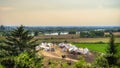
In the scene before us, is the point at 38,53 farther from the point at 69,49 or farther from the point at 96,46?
the point at 96,46

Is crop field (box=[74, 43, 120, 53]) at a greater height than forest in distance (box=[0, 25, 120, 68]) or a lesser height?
lesser

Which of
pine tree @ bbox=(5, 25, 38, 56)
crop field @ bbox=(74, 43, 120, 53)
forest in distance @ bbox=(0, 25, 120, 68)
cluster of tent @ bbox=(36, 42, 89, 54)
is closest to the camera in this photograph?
forest in distance @ bbox=(0, 25, 120, 68)

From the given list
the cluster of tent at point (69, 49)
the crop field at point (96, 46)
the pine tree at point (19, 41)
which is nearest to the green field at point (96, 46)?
the crop field at point (96, 46)

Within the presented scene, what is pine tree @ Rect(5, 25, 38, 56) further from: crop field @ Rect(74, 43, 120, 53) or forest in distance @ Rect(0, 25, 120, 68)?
crop field @ Rect(74, 43, 120, 53)

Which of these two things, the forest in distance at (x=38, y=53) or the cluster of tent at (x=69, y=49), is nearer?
the forest in distance at (x=38, y=53)

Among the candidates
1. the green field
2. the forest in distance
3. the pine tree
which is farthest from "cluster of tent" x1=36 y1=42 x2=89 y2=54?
the pine tree

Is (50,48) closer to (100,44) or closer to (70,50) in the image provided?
(70,50)

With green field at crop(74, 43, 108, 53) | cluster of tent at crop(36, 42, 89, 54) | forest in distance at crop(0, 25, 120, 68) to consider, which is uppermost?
forest in distance at crop(0, 25, 120, 68)

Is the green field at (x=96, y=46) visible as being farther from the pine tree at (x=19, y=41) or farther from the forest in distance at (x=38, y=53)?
the pine tree at (x=19, y=41)

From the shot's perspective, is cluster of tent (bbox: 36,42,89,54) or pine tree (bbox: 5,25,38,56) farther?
cluster of tent (bbox: 36,42,89,54)

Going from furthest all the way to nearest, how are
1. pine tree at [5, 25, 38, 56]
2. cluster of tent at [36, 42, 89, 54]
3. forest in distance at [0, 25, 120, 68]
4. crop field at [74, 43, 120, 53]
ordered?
crop field at [74, 43, 120, 53], cluster of tent at [36, 42, 89, 54], pine tree at [5, 25, 38, 56], forest in distance at [0, 25, 120, 68]

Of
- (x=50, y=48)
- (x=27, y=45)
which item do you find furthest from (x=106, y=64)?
(x=50, y=48)

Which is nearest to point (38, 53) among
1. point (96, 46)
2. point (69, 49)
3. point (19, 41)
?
point (19, 41)
